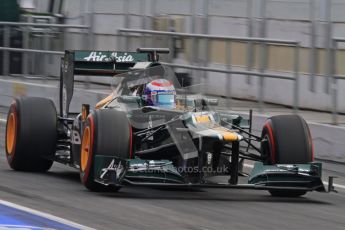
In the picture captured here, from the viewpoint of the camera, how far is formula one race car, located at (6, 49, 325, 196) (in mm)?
9617

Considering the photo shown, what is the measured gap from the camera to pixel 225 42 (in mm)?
16375

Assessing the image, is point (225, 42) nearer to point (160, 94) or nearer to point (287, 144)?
point (160, 94)

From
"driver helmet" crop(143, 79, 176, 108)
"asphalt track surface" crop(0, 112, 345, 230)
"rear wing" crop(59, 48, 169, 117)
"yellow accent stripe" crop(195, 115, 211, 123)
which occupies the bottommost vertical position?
"asphalt track surface" crop(0, 112, 345, 230)

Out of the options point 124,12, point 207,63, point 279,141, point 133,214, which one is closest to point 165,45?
point 207,63

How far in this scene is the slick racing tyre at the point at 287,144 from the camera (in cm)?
1016

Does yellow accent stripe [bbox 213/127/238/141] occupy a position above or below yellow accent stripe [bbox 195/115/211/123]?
below

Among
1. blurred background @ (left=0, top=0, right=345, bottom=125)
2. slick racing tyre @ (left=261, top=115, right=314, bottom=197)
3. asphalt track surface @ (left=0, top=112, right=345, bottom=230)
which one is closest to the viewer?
asphalt track surface @ (left=0, top=112, right=345, bottom=230)

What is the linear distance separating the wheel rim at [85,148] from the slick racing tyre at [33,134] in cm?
111

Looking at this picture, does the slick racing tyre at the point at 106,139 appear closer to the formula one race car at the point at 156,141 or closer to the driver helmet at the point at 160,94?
the formula one race car at the point at 156,141

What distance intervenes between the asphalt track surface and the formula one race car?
0.20 m

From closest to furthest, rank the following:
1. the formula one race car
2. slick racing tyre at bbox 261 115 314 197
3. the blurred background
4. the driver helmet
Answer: the formula one race car
slick racing tyre at bbox 261 115 314 197
the driver helmet
the blurred background

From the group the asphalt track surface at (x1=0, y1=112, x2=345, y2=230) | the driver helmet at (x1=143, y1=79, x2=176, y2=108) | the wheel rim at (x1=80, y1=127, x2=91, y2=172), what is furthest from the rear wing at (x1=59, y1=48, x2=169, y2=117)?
the wheel rim at (x1=80, y1=127, x2=91, y2=172)

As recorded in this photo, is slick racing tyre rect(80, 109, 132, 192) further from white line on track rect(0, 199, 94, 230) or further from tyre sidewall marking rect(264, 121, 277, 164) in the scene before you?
tyre sidewall marking rect(264, 121, 277, 164)

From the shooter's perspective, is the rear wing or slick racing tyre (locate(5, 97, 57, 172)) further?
the rear wing
